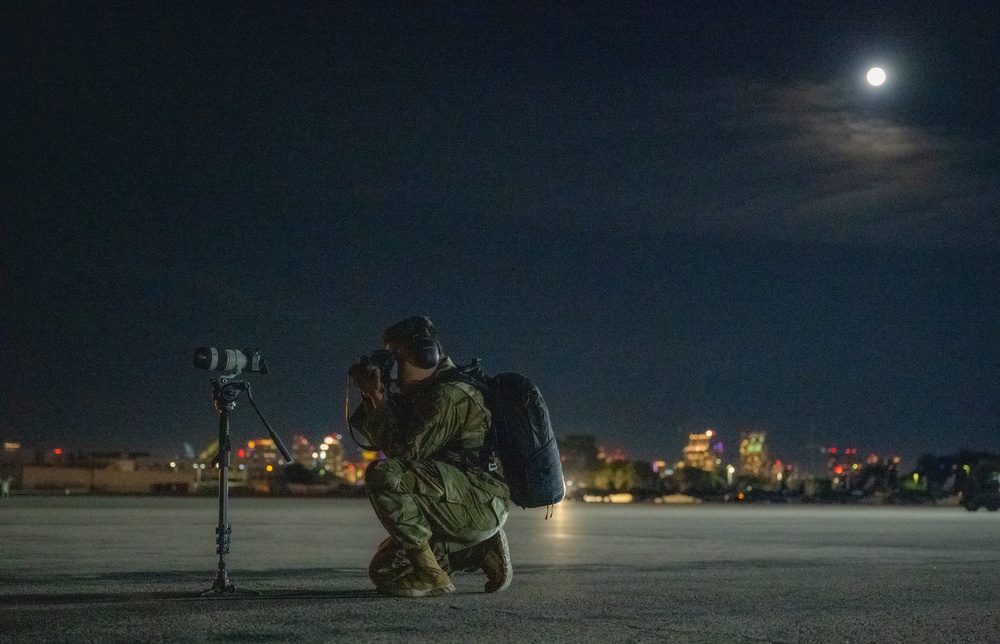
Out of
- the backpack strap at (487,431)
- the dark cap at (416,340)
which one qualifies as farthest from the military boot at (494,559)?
the dark cap at (416,340)

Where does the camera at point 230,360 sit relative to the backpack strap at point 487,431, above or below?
above

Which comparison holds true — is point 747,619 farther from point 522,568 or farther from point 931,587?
point 522,568

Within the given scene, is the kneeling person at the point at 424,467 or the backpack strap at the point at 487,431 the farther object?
the backpack strap at the point at 487,431

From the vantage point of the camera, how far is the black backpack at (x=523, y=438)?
9.16m

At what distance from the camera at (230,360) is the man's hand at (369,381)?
3.52 feet

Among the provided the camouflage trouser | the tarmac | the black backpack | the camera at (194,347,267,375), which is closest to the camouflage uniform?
the camouflage trouser

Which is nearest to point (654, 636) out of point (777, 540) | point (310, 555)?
point (310, 555)

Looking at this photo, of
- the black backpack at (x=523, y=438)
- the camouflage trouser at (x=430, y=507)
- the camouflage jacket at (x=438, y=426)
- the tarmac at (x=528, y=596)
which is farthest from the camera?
the black backpack at (x=523, y=438)

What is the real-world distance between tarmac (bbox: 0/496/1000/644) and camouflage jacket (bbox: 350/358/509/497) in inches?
38.7

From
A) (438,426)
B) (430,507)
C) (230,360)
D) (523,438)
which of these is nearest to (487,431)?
(523,438)

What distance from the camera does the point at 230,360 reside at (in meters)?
9.44

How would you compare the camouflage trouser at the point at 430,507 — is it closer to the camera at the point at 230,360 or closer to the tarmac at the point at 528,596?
the tarmac at the point at 528,596

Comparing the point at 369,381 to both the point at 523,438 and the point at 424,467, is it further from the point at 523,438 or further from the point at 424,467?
the point at 523,438

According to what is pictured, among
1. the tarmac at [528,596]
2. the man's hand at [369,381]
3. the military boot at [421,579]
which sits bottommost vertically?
the tarmac at [528,596]
